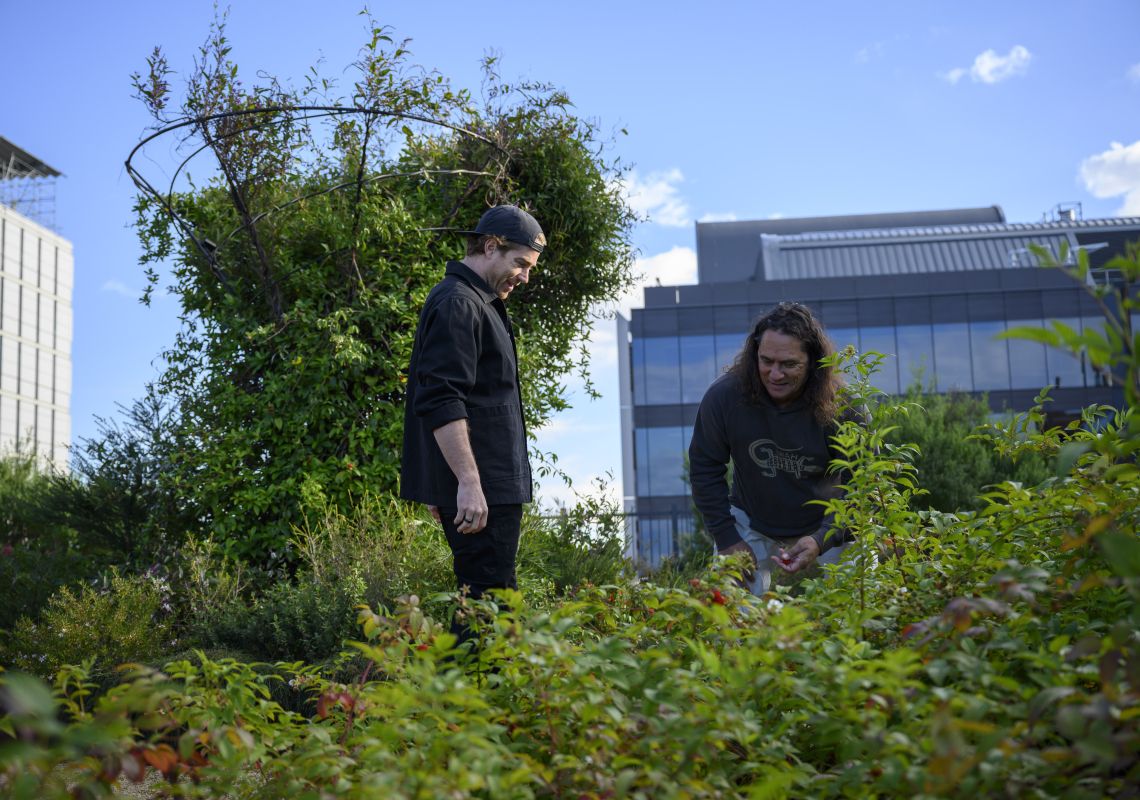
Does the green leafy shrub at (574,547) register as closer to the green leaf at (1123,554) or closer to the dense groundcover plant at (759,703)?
the dense groundcover plant at (759,703)

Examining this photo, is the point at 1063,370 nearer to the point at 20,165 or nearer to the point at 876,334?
the point at 876,334

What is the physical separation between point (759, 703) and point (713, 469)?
7.58 ft

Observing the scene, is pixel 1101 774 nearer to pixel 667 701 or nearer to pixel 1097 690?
pixel 1097 690

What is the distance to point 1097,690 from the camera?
1.86 meters

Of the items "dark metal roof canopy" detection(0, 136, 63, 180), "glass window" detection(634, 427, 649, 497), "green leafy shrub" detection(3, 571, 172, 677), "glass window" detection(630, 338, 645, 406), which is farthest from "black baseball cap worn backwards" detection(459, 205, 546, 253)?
"dark metal roof canopy" detection(0, 136, 63, 180)

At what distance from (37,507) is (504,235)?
703cm

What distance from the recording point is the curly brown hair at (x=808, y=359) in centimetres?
387

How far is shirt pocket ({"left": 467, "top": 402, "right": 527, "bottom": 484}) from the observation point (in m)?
3.22

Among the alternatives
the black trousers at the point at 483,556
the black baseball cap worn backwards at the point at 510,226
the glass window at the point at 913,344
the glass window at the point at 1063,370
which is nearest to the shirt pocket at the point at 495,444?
the black trousers at the point at 483,556

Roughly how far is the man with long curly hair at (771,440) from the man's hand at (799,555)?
0.17m

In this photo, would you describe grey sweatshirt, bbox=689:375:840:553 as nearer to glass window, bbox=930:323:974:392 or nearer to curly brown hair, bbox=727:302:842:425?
curly brown hair, bbox=727:302:842:425

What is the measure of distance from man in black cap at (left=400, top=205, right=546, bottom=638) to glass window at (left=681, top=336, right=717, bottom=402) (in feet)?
122

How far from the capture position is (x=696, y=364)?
40.6m

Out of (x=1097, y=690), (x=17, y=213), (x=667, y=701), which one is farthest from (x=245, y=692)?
(x=17, y=213)
